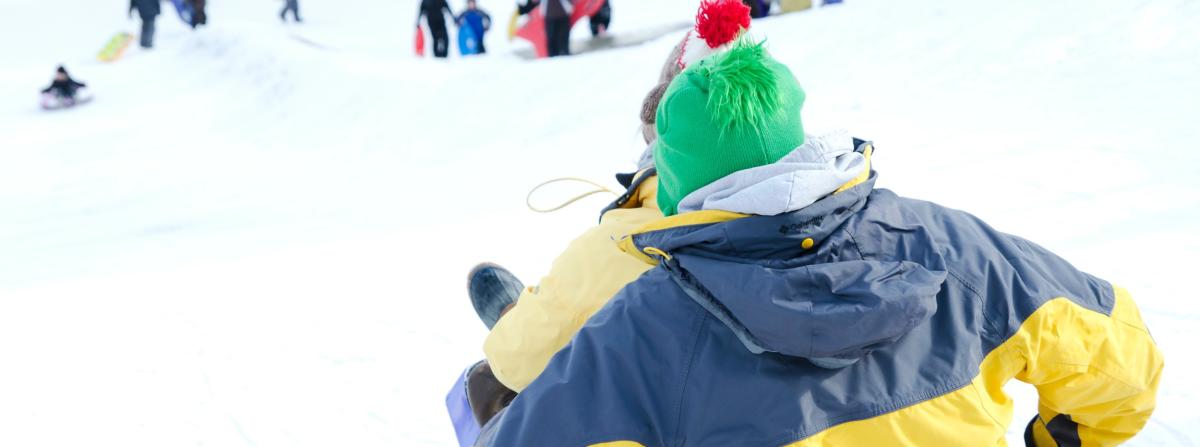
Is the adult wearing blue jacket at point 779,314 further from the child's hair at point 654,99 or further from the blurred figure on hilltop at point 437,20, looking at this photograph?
the blurred figure on hilltop at point 437,20

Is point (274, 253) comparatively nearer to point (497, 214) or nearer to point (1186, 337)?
point (497, 214)

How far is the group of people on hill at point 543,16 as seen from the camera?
10016 mm

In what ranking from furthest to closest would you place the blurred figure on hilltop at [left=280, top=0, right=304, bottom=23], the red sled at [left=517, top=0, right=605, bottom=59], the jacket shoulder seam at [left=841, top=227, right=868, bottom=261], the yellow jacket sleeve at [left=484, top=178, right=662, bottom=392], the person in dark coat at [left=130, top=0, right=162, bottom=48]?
the blurred figure on hilltop at [left=280, top=0, right=304, bottom=23]
the person in dark coat at [left=130, top=0, right=162, bottom=48]
the red sled at [left=517, top=0, right=605, bottom=59]
the yellow jacket sleeve at [left=484, top=178, right=662, bottom=392]
the jacket shoulder seam at [left=841, top=227, right=868, bottom=261]

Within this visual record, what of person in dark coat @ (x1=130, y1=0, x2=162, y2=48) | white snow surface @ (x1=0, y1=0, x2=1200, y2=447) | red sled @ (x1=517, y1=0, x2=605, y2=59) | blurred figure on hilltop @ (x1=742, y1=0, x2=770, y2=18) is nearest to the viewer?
white snow surface @ (x1=0, y1=0, x2=1200, y2=447)

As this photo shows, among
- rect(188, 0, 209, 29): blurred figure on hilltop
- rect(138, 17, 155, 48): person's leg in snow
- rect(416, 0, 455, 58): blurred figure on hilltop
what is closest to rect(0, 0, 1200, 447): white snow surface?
rect(416, 0, 455, 58): blurred figure on hilltop

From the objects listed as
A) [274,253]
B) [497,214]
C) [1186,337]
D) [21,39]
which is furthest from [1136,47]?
[21,39]

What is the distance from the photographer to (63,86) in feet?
35.6

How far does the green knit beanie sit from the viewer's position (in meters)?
1.15

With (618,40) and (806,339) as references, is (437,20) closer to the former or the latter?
(618,40)

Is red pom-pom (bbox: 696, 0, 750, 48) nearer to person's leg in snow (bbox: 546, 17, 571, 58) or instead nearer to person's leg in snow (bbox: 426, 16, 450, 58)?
person's leg in snow (bbox: 546, 17, 571, 58)

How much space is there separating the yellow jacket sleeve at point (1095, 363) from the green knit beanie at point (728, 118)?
45 centimetres

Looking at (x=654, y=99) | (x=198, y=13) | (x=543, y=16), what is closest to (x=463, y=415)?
(x=654, y=99)

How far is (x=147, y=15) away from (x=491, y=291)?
14086 millimetres

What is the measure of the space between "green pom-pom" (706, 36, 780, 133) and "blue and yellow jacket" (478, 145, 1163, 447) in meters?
0.13
